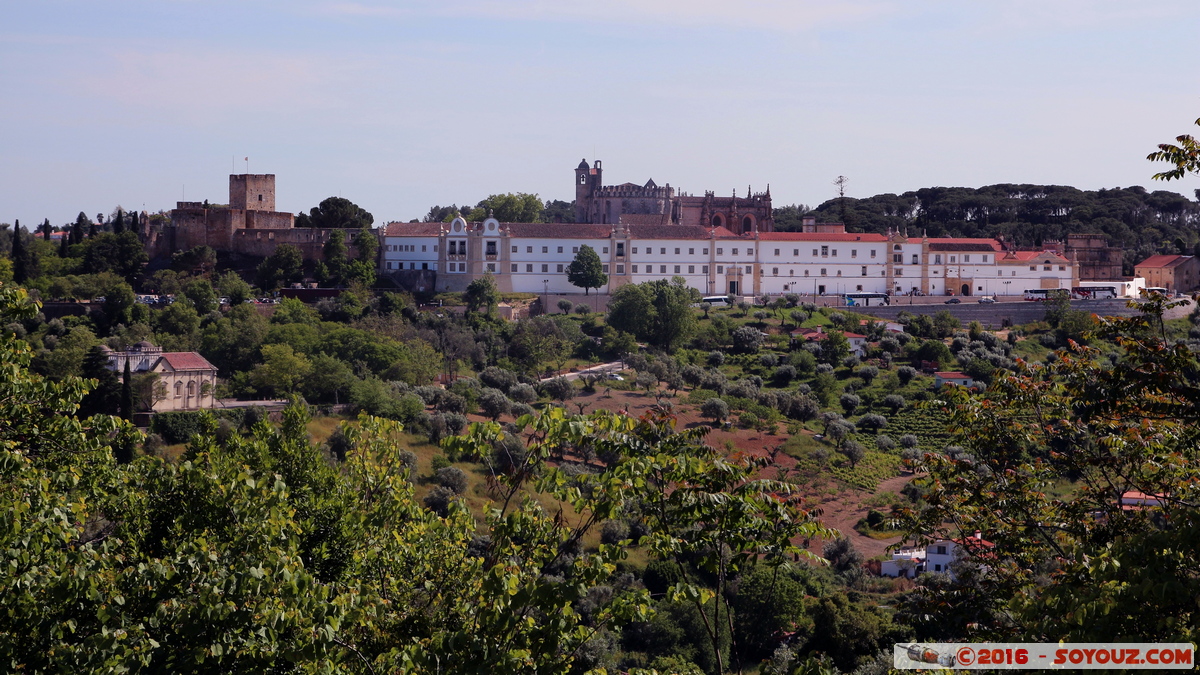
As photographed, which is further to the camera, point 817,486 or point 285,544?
point 817,486

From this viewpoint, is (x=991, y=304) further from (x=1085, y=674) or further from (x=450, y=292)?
(x=1085, y=674)

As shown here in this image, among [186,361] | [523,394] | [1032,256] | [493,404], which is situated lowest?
[493,404]

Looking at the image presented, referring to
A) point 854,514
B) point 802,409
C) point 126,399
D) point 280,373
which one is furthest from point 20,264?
point 854,514

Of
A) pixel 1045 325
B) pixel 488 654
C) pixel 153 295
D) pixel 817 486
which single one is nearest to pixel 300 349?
pixel 153 295

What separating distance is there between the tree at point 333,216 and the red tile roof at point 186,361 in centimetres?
2349

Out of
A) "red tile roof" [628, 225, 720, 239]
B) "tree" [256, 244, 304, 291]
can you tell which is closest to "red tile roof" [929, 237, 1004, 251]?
"red tile roof" [628, 225, 720, 239]

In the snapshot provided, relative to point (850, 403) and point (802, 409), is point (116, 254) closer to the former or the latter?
point (802, 409)

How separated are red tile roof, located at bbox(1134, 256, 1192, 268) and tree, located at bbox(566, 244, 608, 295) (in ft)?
110

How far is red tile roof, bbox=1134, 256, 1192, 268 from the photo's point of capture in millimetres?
70000

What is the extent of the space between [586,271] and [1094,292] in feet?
93.1

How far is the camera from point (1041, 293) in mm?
66438

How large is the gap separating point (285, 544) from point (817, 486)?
27.9 m

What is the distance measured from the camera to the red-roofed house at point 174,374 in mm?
39844

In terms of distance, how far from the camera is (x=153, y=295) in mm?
56250
